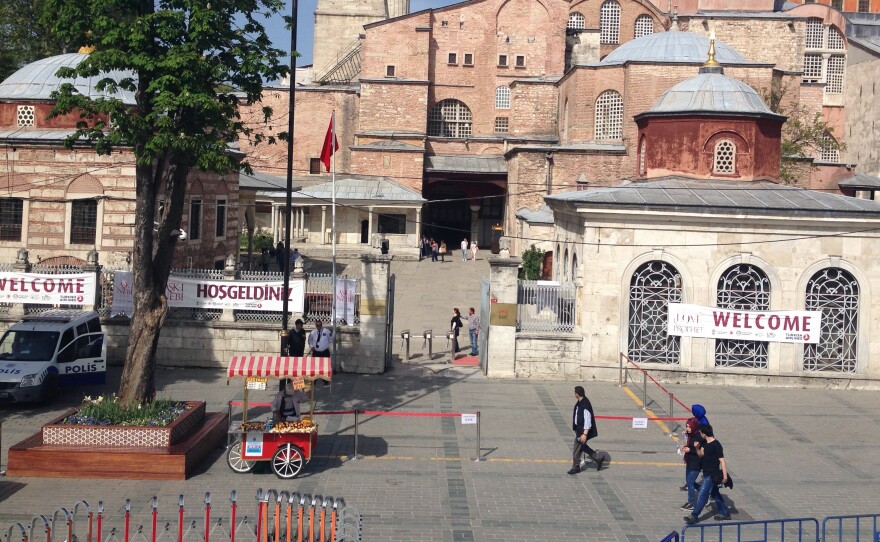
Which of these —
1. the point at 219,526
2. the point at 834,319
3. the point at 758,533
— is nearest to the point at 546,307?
the point at 834,319

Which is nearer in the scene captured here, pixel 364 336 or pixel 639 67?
pixel 364 336

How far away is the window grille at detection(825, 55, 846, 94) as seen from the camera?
56594 millimetres

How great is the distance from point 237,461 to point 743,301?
41.2 feet

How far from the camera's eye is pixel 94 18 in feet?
47.4

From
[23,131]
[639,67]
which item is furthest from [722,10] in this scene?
[23,131]

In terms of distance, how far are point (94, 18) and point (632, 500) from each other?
35.2ft

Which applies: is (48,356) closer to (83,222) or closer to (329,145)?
(329,145)

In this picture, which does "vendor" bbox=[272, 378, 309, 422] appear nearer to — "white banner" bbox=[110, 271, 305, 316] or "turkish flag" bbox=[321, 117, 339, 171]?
"white banner" bbox=[110, 271, 305, 316]

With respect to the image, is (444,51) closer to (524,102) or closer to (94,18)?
(524,102)

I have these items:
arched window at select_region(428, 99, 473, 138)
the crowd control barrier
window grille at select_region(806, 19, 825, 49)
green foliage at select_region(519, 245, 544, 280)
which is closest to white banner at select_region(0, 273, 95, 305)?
the crowd control barrier

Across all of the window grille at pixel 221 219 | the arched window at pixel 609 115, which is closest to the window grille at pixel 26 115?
the window grille at pixel 221 219

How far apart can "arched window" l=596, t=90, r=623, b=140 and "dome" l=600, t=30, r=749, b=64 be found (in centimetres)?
171

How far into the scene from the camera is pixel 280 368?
14.0 metres

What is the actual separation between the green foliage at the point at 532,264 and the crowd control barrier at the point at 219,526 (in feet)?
77.2
